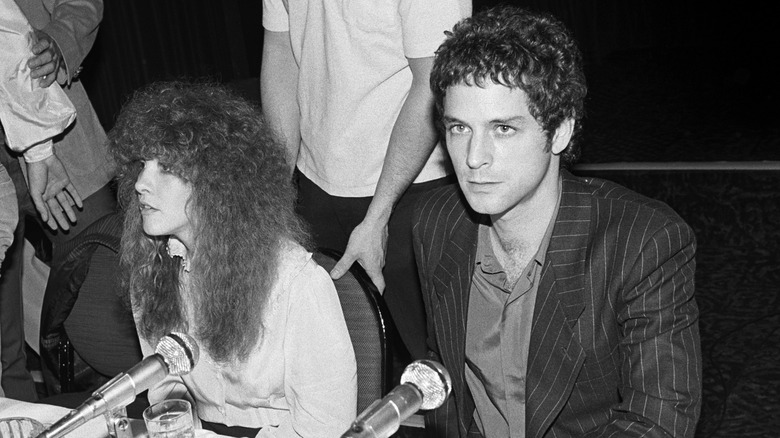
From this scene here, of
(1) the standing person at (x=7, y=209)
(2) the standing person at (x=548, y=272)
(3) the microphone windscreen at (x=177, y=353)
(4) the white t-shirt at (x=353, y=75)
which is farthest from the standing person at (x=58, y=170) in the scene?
(3) the microphone windscreen at (x=177, y=353)

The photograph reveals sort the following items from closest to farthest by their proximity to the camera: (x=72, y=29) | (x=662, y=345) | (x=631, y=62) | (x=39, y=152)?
(x=662, y=345)
(x=39, y=152)
(x=72, y=29)
(x=631, y=62)

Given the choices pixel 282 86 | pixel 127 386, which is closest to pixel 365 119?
pixel 282 86

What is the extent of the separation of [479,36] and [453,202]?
0.40m

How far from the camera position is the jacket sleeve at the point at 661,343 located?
5.22ft

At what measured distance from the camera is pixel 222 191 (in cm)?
184

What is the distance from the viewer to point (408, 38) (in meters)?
2.26

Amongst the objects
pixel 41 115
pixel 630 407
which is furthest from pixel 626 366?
pixel 41 115

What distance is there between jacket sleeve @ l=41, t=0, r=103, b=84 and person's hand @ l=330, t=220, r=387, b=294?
3.78ft

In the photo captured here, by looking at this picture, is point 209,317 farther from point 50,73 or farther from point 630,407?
point 50,73

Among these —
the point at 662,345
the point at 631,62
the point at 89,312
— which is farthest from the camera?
the point at 631,62

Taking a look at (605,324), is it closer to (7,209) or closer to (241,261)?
(241,261)

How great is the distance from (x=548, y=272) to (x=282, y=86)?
→ 115 centimetres

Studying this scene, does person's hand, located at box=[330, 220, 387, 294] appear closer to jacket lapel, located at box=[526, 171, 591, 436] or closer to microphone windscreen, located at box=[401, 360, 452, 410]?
jacket lapel, located at box=[526, 171, 591, 436]

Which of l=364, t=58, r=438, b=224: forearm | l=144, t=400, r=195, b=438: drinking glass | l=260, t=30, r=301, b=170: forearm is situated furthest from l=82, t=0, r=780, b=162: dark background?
l=144, t=400, r=195, b=438: drinking glass
